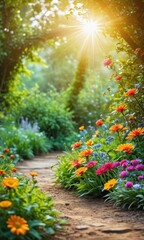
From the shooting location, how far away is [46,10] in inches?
449

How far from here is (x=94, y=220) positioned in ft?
11.4

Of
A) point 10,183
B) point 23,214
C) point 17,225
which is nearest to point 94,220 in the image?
point 23,214

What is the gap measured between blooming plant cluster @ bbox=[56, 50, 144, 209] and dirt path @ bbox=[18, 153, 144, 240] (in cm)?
14

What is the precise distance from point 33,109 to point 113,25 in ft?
24.0

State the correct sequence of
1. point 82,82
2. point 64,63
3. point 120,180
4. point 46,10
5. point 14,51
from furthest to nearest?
point 64,63
point 82,82
point 46,10
point 14,51
point 120,180

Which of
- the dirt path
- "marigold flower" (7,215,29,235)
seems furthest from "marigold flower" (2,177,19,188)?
the dirt path

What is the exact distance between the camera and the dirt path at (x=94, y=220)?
3.04 m

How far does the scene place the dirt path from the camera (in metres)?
3.04

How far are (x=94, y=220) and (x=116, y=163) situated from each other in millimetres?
832

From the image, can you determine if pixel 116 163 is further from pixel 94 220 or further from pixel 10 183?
pixel 10 183

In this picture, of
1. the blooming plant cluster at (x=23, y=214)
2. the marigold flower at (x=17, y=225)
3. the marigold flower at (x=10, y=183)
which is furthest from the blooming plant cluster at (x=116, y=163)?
the marigold flower at (x=17, y=225)

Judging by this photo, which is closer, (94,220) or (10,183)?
(10,183)

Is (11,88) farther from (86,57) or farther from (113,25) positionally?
(113,25)

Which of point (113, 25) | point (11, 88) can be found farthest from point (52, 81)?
point (113, 25)
